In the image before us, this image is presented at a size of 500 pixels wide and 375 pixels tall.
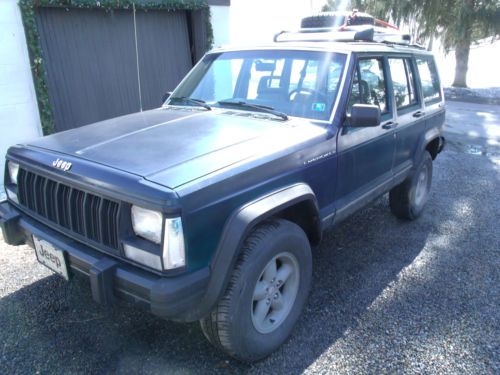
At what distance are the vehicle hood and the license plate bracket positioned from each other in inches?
21.9

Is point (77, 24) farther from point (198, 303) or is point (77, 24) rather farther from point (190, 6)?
point (198, 303)

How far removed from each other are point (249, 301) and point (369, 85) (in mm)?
2154

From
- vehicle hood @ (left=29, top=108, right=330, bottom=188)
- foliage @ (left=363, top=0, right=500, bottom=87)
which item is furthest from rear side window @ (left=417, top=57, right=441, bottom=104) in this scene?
foliage @ (left=363, top=0, right=500, bottom=87)

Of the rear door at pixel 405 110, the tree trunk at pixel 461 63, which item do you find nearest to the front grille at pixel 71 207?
the rear door at pixel 405 110

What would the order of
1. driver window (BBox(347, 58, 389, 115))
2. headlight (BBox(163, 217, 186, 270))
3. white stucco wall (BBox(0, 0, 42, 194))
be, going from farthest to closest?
white stucco wall (BBox(0, 0, 42, 194)) < driver window (BBox(347, 58, 389, 115)) < headlight (BBox(163, 217, 186, 270))

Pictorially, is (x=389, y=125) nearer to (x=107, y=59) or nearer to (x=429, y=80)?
(x=429, y=80)

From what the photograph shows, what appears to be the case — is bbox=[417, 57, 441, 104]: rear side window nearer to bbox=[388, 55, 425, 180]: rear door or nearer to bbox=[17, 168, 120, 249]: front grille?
bbox=[388, 55, 425, 180]: rear door

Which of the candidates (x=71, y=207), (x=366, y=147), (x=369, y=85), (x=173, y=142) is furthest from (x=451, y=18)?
(x=71, y=207)

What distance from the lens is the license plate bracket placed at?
2.37 meters

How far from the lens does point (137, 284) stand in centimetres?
205

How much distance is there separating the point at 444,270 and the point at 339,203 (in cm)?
125

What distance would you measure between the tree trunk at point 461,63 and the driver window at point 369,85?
14186mm

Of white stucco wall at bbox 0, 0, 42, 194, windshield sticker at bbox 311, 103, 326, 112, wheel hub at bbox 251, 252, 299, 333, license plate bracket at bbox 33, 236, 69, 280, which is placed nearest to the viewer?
license plate bracket at bbox 33, 236, 69, 280

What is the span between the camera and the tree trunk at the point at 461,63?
624 inches
